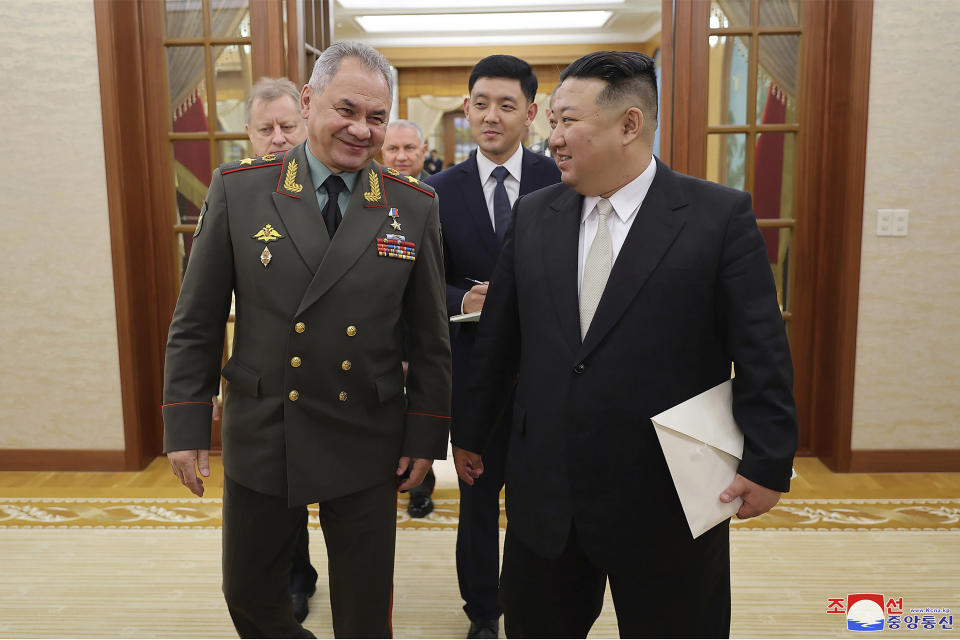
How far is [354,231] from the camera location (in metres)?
1.62

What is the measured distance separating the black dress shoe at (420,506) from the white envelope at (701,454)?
193 centimetres

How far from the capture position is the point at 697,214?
144 centimetres

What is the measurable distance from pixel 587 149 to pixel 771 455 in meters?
0.66

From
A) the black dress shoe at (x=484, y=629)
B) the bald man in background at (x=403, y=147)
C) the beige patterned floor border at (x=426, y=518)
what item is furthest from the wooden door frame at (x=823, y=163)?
the black dress shoe at (x=484, y=629)

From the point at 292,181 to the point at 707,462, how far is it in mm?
1019

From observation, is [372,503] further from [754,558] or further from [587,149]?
[754,558]

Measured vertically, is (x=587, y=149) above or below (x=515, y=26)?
below

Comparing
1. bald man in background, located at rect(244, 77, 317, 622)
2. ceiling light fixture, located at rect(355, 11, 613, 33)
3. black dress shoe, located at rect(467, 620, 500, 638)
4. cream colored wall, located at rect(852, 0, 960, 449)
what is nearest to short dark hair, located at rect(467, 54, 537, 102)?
bald man in background, located at rect(244, 77, 317, 622)

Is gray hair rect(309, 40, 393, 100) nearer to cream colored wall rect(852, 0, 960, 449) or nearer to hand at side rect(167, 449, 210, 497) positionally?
hand at side rect(167, 449, 210, 497)

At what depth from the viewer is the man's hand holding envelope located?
4.53ft

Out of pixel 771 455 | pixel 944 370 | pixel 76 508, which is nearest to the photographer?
pixel 771 455

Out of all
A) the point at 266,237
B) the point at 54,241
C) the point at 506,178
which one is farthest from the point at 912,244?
the point at 54,241

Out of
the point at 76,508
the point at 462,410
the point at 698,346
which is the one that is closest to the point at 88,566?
the point at 76,508

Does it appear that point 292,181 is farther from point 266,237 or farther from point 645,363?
point 645,363
